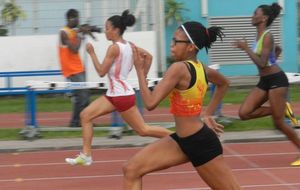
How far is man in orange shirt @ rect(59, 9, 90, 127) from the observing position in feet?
39.1

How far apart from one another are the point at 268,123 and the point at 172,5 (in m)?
7.92

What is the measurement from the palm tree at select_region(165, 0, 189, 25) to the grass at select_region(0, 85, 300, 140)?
8.71ft

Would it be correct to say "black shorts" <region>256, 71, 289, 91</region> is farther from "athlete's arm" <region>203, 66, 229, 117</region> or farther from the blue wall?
the blue wall

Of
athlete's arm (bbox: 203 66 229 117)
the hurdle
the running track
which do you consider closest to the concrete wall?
the hurdle

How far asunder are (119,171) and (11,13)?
980 cm

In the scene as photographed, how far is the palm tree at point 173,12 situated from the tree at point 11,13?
161 inches

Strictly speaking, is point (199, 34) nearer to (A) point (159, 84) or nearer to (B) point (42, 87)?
(A) point (159, 84)

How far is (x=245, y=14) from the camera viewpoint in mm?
20078

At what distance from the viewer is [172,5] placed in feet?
63.4

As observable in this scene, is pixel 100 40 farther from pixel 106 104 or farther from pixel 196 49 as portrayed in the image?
pixel 196 49

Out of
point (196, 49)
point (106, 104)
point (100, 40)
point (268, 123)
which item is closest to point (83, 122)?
point (106, 104)

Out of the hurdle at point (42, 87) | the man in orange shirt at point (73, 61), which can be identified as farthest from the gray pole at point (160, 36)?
the hurdle at point (42, 87)

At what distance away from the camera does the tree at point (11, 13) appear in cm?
1744

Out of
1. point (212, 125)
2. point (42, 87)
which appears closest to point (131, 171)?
point (212, 125)
